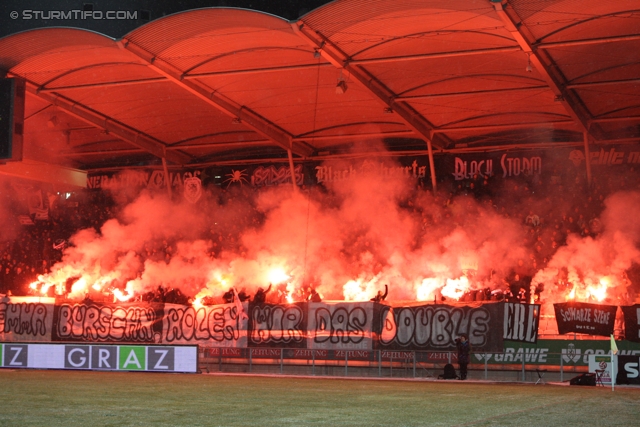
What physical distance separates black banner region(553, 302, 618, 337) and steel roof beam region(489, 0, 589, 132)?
6.67m

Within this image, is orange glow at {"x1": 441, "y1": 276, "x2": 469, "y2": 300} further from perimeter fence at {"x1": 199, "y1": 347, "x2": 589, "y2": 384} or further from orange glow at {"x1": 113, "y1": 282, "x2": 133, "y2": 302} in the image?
orange glow at {"x1": 113, "y1": 282, "x2": 133, "y2": 302}

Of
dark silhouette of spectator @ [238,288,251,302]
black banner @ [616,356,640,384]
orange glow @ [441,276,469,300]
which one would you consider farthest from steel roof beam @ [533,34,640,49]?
dark silhouette of spectator @ [238,288,251,302]

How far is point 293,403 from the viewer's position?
49.6 ft

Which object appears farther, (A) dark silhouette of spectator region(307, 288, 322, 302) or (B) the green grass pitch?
(A) dark silhouette of spectator region(307, 288, 322, 302)

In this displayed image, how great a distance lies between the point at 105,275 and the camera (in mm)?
35688

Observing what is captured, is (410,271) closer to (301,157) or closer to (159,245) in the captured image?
(301,157)

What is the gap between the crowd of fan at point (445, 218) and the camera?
29812mm

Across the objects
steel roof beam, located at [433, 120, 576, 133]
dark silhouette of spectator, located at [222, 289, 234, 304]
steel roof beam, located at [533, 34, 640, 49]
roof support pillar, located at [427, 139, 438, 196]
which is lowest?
dark silhouette of spectator, located at [222, 289, 234, 304]

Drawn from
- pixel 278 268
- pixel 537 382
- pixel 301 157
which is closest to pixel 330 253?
pixel 278 268

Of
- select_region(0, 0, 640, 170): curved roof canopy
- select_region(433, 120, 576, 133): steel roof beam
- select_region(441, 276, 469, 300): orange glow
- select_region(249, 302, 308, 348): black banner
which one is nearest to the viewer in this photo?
select_region(0, 0, 640, 170): curved roof canopy

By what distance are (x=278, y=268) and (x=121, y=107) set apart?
8.76 meters

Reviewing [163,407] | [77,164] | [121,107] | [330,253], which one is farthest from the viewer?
[77,164]

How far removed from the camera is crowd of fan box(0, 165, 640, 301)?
2981 cm

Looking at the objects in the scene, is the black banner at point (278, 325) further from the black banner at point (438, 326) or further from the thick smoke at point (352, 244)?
the thick smoke at point (352, 244)
